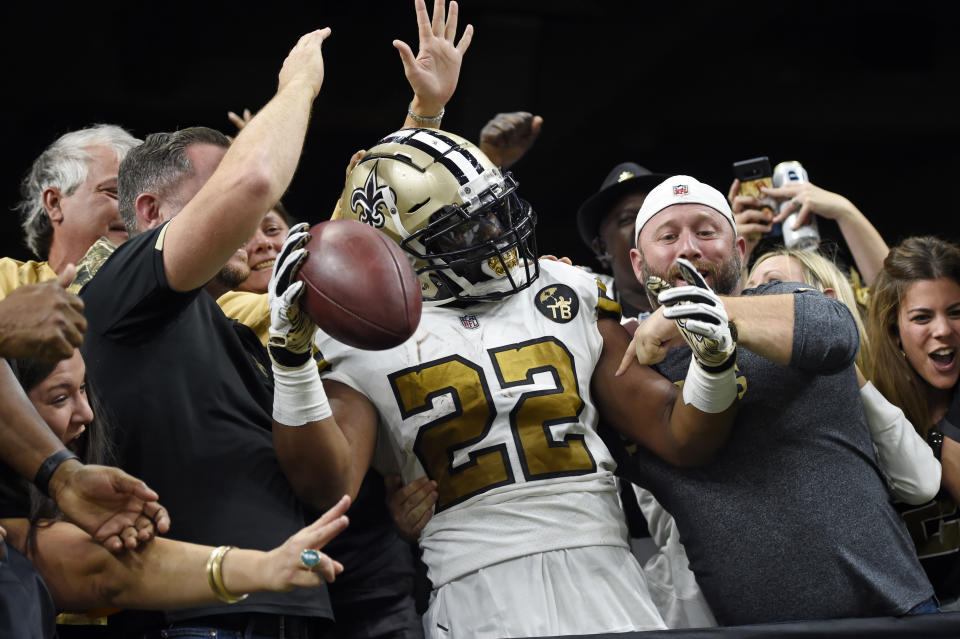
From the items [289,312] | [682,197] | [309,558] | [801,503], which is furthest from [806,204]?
[309,558]

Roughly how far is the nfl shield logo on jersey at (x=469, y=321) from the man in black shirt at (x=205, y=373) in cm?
44

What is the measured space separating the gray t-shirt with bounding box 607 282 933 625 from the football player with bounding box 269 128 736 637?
10cm

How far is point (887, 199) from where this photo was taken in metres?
5.73

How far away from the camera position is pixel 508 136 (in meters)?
2.85

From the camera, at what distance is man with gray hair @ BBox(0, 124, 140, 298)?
2695mm

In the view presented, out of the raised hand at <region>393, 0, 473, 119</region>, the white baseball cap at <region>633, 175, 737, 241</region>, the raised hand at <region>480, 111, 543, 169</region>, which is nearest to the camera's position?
the white baseball cap at <region>633, 175, 737, 241</region>

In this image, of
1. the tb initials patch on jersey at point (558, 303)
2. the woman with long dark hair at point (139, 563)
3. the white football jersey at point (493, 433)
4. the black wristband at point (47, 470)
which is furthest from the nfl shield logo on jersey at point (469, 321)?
the black wristband at point (47, 470)

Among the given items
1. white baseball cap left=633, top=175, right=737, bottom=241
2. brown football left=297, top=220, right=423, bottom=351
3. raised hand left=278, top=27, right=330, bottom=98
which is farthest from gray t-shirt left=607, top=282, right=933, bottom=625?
raised hand left=278, top=27, right=330, bottom=98

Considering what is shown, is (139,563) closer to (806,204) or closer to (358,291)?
(358,291)

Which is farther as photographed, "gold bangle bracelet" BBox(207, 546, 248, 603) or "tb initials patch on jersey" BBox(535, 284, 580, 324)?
"tb initials patch on jersey" BBox(535, 284, 580, 324)

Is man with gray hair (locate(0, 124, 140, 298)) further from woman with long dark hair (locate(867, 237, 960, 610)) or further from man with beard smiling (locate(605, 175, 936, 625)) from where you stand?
woman with long dark hair (locate(867, 237, 960, 610))

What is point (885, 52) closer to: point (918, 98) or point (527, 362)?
point (918, 98)

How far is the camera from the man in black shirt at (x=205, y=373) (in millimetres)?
1692

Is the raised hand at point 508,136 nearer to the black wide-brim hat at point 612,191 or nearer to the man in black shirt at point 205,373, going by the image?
the black wide-brim hat at point 612,191
